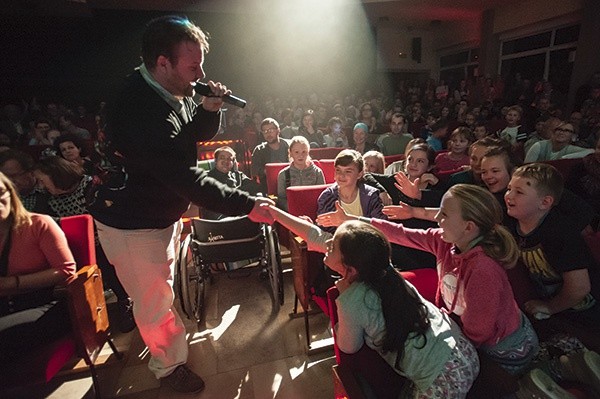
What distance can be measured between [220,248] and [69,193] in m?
1.13

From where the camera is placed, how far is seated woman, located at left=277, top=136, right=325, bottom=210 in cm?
295

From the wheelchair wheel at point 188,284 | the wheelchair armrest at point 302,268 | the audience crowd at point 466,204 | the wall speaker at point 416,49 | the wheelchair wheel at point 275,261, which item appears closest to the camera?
the audience crowd at point 466,204

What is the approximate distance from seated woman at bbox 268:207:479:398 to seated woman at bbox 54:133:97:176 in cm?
269

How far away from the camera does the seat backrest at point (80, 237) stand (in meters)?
1.73

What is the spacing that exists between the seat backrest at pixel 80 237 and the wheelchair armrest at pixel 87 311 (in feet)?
0.23

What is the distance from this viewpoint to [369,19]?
1020 cm

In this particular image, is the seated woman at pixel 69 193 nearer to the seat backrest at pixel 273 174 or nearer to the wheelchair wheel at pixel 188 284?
the wheelchair wheel at pixel 188 284

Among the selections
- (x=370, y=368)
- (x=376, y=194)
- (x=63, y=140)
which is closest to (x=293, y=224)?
(x=370, y=368)

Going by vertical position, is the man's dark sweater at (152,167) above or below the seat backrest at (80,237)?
above

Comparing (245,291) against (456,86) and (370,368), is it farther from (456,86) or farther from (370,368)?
(456,86)

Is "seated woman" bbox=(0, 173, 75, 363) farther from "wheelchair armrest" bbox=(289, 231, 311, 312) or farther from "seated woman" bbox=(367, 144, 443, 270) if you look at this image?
"seated woman" bbox=(367, 144, 443, 270)

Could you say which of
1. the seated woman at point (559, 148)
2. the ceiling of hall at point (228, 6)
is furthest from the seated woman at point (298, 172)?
the ceiling of hall at point (228, 6)

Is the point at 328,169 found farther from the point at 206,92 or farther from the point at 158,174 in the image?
the point at 158,174

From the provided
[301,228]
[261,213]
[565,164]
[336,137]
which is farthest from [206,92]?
[336,137]
